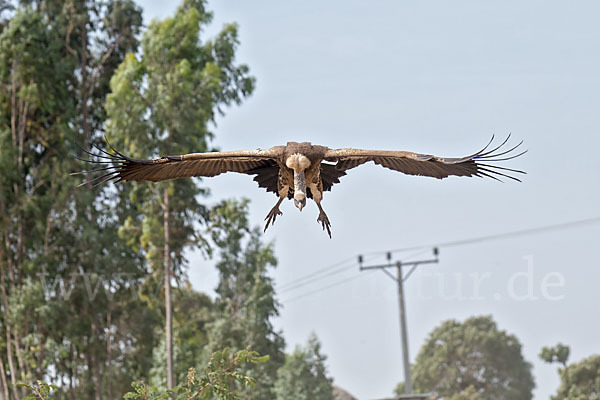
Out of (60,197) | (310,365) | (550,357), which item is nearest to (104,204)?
(60,197)

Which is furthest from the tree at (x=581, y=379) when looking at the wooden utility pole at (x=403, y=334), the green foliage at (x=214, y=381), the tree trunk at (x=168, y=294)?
the green foliage at (x=214, y=381)

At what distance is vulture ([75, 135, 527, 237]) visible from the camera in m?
6.63

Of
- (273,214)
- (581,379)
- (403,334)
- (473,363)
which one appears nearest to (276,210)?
(273,214)

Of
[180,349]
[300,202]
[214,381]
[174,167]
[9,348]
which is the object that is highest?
[9,348]

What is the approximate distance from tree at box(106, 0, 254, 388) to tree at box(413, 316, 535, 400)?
2215 centimetres

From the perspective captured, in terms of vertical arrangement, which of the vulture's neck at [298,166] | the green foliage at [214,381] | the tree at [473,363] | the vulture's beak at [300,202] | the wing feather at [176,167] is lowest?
the green foliage at [214,381]

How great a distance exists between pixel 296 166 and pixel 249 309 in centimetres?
→ 1543

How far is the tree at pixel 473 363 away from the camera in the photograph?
1550 inches

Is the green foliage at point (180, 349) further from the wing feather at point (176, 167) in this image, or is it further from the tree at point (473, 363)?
the tree at point (473, 363)

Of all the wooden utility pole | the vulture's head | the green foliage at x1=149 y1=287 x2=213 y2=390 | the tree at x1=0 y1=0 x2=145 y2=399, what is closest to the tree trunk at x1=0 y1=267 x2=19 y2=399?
the tree at x1=0 y1=0 x2=145 y2=399

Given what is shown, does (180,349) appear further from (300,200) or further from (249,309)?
(300,200)

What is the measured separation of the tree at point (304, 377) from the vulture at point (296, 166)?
46.3 feet

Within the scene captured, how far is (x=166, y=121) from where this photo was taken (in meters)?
19.0

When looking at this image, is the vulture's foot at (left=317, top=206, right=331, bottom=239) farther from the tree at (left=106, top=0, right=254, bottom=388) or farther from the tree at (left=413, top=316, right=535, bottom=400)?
the tree at (left=413, top=316, right=535, bottom=400)
